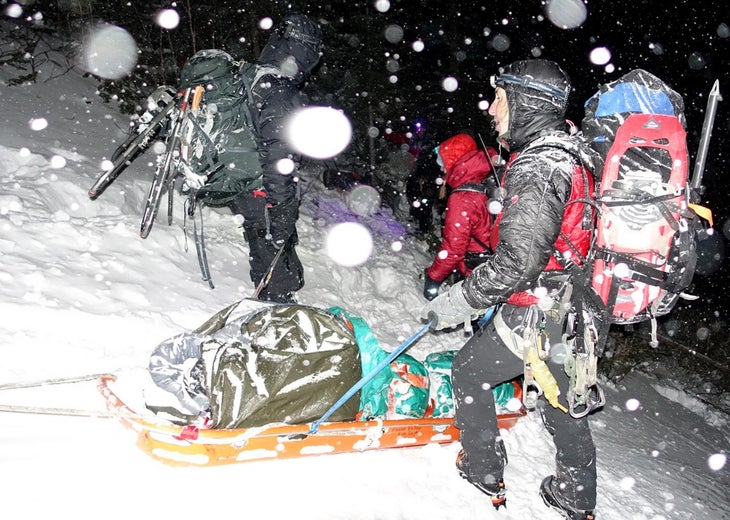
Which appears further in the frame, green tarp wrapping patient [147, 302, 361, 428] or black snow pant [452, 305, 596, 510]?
black snow pant [452, 305, 596, 510]

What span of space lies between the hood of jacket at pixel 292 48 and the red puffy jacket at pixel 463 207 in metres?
1.96

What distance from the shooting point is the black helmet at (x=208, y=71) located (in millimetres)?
3695

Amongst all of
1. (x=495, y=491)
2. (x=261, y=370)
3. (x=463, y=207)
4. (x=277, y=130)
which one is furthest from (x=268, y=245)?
(x=495, y=491)

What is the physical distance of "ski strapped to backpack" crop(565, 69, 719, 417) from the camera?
7.73ft

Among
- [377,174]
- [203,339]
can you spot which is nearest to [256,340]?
[203,339]

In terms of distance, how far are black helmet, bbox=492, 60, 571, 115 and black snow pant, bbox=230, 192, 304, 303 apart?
6.69 ft

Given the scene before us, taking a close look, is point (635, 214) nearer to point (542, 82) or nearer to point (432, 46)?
point (542, 82)

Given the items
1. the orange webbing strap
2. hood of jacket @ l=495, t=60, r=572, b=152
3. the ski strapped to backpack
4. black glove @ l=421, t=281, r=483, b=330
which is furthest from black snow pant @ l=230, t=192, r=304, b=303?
the orange webbing strap

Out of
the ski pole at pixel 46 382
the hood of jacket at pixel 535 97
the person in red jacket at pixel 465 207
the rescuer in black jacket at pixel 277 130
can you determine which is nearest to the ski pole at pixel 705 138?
the hood of jacket at pixel 535 97

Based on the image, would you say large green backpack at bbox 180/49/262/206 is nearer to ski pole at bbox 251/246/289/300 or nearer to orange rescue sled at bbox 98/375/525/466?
ski pole at bbox 251/246/289/300

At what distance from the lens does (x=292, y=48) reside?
374cm

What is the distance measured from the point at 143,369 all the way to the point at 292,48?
2.62 m

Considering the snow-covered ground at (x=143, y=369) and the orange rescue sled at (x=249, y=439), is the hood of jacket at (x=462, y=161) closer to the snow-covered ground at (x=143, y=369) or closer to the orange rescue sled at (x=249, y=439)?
the snow-covered ground at (x=143, y=369)

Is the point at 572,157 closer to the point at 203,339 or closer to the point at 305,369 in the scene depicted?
the point at 305,369
